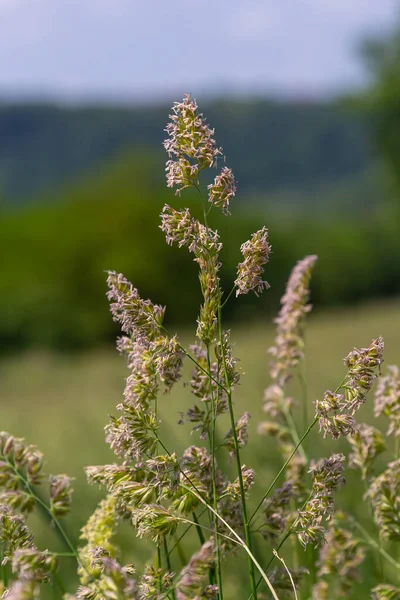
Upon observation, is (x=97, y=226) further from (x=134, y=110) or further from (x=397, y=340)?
(x=134, y=110)

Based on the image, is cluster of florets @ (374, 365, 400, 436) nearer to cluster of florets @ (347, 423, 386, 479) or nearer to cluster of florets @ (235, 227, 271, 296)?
cluster of florets @ (347, 423, 386, 479)

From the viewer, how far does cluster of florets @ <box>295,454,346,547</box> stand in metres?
0.84

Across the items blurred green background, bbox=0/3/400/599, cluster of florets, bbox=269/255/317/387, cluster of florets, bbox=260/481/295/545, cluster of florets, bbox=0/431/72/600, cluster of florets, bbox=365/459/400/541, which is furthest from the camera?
blurred green background, bbox=0/3/400/599

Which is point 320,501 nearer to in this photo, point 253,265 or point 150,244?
point 253,265

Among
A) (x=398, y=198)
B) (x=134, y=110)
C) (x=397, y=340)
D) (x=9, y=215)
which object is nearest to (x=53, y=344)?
(x=9, y=215)

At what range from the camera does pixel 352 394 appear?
32.8 inches

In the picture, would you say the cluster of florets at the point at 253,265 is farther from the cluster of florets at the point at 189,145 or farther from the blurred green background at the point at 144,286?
the blurred green background at the point at 144,286

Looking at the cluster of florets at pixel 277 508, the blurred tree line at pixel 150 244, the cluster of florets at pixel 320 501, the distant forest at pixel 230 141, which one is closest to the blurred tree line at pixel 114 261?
the blurred tree line at pixel 150 244

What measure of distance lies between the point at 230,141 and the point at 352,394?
104 metres

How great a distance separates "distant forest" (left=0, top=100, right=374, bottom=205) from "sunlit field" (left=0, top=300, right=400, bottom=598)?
80.9m

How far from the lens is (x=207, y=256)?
33.5 inches

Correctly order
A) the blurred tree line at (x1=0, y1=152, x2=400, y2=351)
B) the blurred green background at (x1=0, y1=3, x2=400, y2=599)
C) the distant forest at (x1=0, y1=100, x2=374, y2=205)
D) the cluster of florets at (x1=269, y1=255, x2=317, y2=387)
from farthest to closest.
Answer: the distant forest at (x1=0, y1=100, x2=374, y2=205) < the blurred tree line at (x1=0, y1=152, x2=400, y2=351) < the blurred green background at (x1=0, y1=3, x2=400, y2=599) < the cluster of florets at (x1=269, y1=255, x2=317, y2=387)

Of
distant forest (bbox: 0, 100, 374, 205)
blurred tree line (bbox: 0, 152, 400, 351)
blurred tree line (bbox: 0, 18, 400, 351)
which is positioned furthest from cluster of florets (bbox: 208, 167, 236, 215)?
distant forest (bbox: 0, 100, 374, 205)

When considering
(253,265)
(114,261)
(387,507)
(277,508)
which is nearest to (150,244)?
(114,261)
